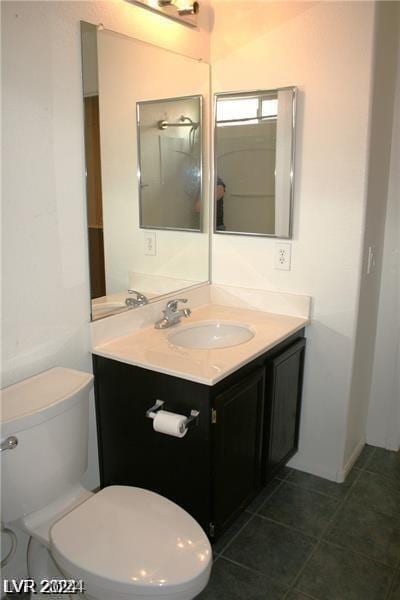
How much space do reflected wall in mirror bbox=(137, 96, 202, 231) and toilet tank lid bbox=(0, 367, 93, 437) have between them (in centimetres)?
87

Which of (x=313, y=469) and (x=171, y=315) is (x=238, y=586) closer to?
(x=313, y=469)

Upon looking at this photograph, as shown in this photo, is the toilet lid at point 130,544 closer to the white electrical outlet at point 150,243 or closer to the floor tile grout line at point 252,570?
the floor tile grout line at point 252,570

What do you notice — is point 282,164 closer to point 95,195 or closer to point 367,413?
point 95,195

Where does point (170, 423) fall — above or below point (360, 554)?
above

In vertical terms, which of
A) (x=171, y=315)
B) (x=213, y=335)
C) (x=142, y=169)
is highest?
(x=142, y=169)

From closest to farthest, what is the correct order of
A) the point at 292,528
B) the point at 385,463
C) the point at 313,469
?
the point at 292,528 → the point at 313,469 → the point at 385,463

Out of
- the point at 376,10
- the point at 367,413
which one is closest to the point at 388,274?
the point at 367,413

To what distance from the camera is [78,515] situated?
145 centimetres

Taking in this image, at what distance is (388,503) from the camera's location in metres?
2.18

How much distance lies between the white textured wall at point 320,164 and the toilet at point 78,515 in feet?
3.56

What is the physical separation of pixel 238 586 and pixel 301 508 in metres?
0.53

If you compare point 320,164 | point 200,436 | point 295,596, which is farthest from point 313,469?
point 320,164

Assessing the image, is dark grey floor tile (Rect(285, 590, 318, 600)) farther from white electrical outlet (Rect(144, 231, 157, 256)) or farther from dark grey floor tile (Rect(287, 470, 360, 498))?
white electrical outlet (Rect(144, 231, 157, 256))

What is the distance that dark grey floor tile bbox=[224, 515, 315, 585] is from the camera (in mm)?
1812
